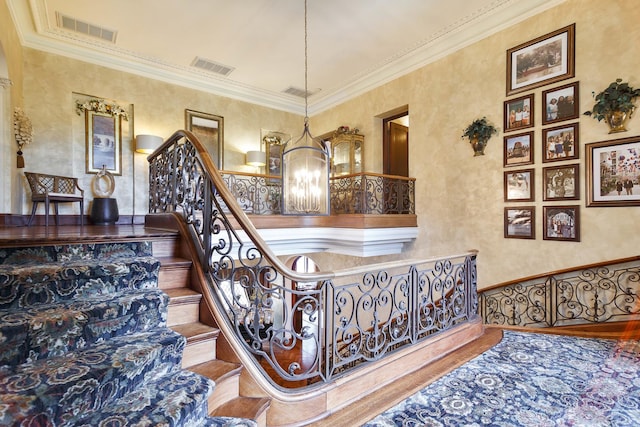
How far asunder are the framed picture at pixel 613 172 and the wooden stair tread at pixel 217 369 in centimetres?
433

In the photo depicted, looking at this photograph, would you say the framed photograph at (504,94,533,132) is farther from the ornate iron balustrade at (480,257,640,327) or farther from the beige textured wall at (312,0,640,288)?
the ornate iron balustrade at (480,257,640,327)

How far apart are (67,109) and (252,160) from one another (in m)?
3.36

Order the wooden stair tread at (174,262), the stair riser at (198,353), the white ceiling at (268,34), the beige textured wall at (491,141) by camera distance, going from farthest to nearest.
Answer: the white ceiling at (268,34), the beige textured wall at (491,141), the wooden stair tread at (174,262), the stair riser at (198,353)

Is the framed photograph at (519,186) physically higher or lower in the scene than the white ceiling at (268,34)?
lower

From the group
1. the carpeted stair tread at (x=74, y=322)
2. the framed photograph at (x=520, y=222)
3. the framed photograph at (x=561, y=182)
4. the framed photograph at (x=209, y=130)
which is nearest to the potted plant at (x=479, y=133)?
Answer: the framed photograph at (x=561, y=182)

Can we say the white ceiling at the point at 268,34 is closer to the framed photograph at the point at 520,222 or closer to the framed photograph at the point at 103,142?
the framed photograph at the point at 103,142

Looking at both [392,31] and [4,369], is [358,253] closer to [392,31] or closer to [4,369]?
[392,31]

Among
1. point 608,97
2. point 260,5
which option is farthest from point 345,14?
point 608,97

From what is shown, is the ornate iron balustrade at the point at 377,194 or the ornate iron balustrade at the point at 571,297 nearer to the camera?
the ornate iron balustrade at the point at 571,297

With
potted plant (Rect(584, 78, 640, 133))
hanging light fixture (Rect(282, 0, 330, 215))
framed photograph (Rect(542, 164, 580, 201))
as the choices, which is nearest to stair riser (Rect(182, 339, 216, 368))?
hanging light fixture (Rect(282, 0, 330, 215))

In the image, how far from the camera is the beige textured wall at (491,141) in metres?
3.58

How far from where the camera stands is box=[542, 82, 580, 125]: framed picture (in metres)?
3.86

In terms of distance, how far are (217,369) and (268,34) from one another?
5.25 meters

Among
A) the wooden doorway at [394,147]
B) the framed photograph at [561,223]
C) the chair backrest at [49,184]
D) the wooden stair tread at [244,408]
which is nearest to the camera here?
the wooden stair tread at [244,408]
